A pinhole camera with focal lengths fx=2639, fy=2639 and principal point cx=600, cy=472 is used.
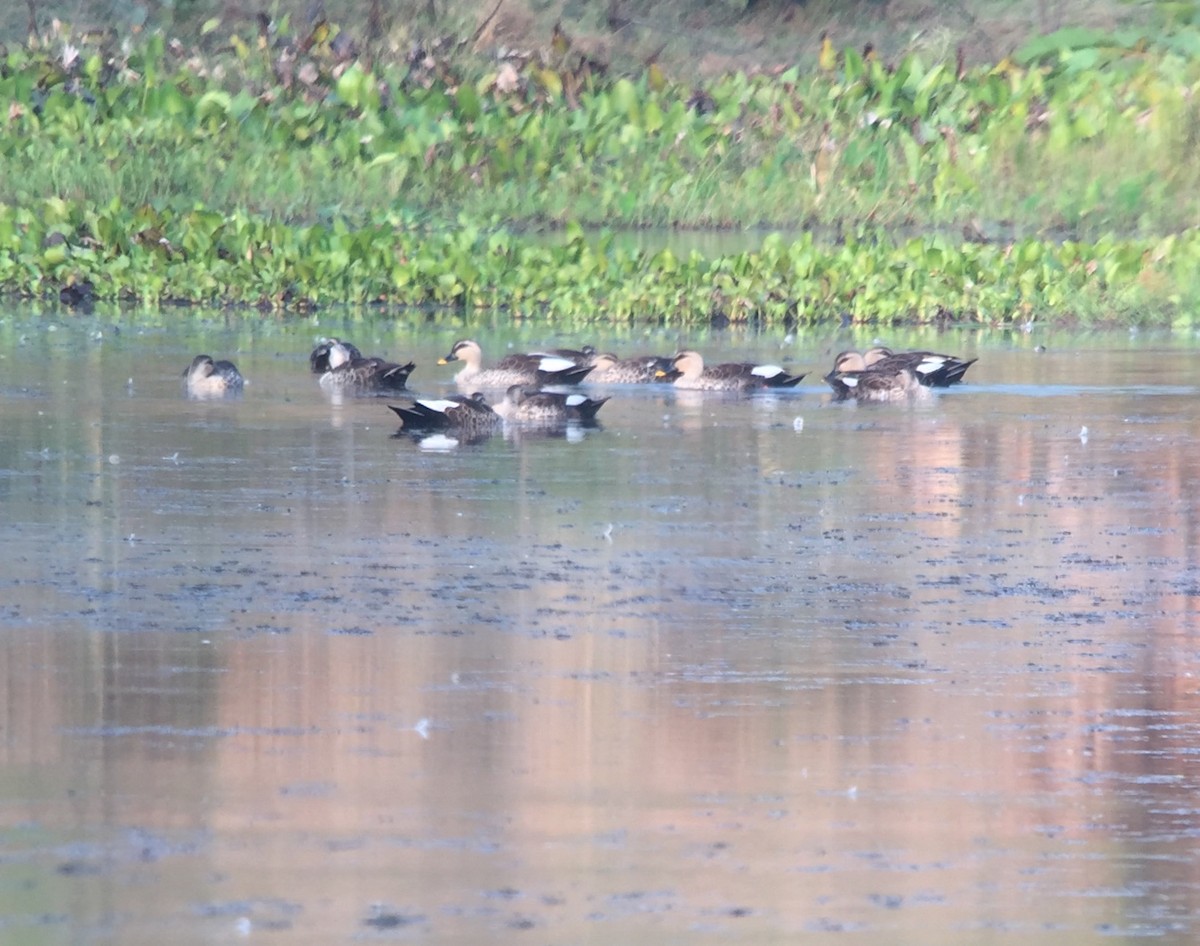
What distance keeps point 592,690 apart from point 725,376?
8.62 metres

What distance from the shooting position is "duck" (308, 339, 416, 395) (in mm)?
15617

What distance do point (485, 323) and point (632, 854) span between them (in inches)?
600

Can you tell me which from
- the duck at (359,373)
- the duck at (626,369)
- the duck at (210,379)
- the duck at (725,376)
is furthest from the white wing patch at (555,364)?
the duck at (210,379)

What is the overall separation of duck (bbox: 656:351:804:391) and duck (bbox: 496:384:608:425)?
1.44 m

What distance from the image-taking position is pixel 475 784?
6422mm

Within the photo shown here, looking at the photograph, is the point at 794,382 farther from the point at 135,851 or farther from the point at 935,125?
the point at 935,125

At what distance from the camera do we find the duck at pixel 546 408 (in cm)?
1459

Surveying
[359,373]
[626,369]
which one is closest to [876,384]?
[626,369]

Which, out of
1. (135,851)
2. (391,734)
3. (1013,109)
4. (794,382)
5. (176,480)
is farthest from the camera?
(1013,109)

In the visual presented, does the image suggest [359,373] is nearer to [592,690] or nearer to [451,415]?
[451,415]

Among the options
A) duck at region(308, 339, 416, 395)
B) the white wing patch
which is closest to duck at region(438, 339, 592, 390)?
the white wing patch

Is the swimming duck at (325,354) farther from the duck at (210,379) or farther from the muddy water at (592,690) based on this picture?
the muddy water at (592,690)

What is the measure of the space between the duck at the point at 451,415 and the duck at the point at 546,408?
50cm

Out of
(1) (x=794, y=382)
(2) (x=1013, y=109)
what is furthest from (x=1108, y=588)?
(2) (x=1013, y=109)
